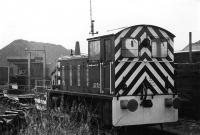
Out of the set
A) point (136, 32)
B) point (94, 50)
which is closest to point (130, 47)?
point (136, 32)

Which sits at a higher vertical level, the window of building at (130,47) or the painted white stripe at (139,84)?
the window of building at (130,47)

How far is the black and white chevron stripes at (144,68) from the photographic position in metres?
9.35

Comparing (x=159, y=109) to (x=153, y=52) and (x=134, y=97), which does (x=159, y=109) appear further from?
(x=153, y=52)

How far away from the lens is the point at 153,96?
9625 mm

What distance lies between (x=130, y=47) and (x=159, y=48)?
2.99 feet

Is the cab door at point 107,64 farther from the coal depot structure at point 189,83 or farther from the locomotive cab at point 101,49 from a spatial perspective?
the coal depot structure at point 189,83

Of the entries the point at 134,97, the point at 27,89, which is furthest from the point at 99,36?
the point at 27,89

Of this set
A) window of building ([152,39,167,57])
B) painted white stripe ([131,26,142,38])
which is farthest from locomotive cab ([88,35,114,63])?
window of building ([152,39,167,57])

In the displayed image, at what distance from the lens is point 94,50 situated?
10383 millimetres

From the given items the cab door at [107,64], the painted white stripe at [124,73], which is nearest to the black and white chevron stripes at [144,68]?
the painted white stripe at [124,73]

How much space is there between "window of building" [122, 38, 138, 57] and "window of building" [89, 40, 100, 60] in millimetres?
957

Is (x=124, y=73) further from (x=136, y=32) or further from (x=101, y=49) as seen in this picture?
(x=136, y=32)

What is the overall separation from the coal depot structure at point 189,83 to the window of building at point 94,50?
3.03 meters

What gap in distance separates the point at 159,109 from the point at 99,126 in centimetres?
167
